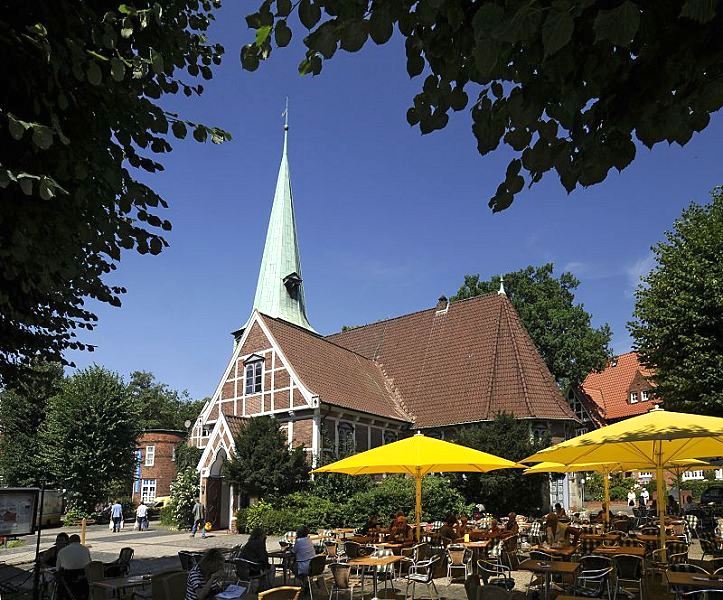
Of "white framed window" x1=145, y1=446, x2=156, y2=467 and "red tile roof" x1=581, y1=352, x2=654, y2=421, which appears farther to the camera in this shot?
"red tile roof" x1=581, y1=352, x2=654, y2=421

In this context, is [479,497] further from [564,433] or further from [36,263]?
[36,263]

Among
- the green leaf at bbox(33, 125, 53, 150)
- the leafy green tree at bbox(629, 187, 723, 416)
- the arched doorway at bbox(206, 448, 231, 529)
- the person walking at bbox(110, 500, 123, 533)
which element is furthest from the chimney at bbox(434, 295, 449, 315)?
the green leaf at bbox(33, 125, 53, 150)

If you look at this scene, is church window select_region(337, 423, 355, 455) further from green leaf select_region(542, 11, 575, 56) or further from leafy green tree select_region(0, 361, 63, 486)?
green leaf select_region(542, 11, 575, 56)

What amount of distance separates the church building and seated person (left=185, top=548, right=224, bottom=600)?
17880mm

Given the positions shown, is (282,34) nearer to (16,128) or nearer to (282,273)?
(16,128)

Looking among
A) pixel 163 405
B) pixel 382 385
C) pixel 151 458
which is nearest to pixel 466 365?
pixel 382 385

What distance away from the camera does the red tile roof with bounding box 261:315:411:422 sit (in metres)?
28.7

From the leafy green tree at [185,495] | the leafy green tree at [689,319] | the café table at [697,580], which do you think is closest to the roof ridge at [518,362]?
the leafy green tree at [689,319]

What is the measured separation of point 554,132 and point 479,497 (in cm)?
2396

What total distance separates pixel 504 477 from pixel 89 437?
21.9 metres

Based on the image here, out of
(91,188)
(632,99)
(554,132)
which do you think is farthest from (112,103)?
(632,99)

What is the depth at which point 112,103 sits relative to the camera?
5926 mm

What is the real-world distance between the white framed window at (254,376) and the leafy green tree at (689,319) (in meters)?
17.2

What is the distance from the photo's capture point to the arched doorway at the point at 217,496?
27.7 metres
